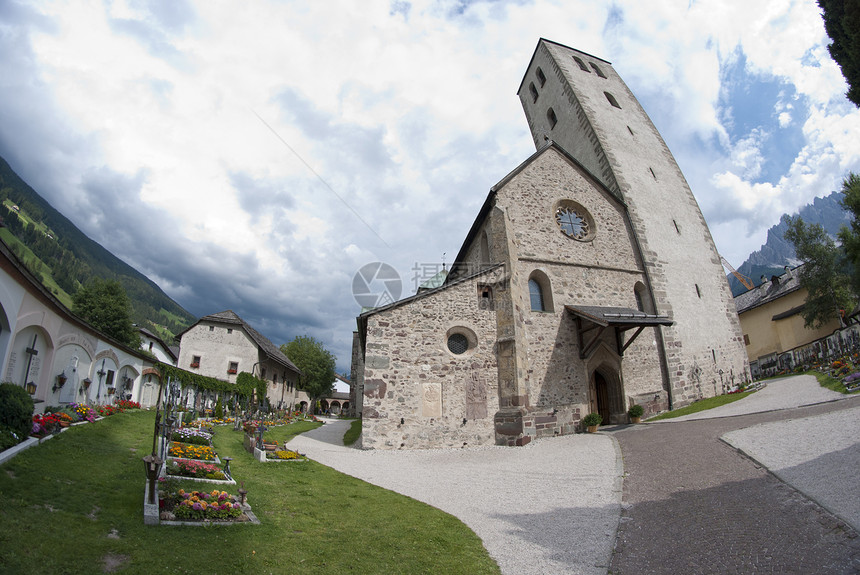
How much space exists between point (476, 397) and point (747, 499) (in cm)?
894

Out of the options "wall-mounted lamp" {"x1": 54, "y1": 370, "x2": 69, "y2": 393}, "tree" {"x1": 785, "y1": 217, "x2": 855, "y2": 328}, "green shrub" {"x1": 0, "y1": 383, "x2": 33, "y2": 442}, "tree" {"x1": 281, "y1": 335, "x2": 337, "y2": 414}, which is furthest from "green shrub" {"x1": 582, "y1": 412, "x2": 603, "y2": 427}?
"tree" {"x1": 281, "y1": 335, "x2": 337, "y2": 414}

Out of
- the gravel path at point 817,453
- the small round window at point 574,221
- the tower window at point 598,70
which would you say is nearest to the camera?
the gravel path at point 817,453

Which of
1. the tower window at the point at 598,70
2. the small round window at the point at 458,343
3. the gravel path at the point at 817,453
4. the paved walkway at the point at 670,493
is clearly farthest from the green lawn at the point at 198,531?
the tower window at the point at 598,70

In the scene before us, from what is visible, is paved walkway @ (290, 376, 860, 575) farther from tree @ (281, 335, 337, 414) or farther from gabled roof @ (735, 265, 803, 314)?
tree @ (281, 335, 337, 414)

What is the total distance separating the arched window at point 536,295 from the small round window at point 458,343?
3.59 m

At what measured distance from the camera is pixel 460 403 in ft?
47.0

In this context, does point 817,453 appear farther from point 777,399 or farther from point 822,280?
point 822,280

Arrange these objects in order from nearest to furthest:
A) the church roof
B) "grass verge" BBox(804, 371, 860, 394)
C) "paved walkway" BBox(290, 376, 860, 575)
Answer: "paved walkway" BBox(290, 376, 860, 575) < "grass verge" BBox(804, 371, 860, 394) < the church roof

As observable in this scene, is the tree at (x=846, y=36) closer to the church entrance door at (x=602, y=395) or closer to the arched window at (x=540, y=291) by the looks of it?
the arched window at (x=540, y=291)

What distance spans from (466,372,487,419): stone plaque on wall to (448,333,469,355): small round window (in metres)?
1.00

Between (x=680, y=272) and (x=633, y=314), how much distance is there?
A: 596 centimetres

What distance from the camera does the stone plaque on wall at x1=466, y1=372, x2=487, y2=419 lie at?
47.1 feet

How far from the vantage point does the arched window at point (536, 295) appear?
17047mm

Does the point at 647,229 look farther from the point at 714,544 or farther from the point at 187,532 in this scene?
the point at 187,532
